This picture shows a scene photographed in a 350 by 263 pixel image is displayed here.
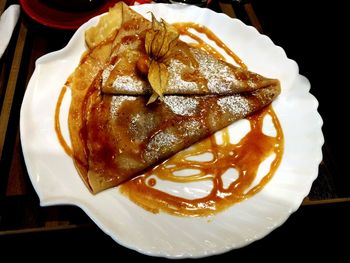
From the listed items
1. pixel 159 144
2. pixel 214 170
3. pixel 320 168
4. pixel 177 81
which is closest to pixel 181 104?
pixel 177 81

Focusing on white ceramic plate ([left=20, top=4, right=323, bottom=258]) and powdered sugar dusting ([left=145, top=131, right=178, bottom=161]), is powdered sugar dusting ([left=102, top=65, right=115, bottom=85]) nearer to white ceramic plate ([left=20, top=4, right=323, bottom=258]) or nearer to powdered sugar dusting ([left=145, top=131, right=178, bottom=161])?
white ceramic plate ([left=20, top=4, right=323, bottom=258])

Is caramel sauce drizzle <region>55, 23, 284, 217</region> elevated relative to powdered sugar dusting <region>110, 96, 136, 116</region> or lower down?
lower down

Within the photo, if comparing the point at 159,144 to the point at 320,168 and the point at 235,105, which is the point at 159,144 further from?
the point at 320,168

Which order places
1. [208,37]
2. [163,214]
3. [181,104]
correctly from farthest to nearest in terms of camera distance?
1. [208,37]
2. [181,104]
3. [163,214]

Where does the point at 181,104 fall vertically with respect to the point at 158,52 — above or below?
below

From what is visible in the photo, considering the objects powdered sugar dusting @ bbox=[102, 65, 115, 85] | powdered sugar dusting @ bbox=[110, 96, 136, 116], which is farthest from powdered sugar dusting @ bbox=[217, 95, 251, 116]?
powdered sugar dusting @ bbox=[102, 65, 115, 85]

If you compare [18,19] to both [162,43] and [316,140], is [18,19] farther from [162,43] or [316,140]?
[316,140]

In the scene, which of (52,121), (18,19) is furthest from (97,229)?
(18,19)
